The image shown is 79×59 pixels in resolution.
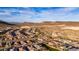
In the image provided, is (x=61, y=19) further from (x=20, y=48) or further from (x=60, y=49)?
(x=20, y=48)

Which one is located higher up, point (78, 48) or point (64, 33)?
point (64, 33)

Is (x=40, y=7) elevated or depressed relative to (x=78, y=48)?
elevated

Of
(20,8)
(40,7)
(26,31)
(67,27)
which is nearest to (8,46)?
(26,31)

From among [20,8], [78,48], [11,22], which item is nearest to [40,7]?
[20,8]

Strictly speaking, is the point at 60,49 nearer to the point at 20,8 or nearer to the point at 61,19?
the point at 61,19
